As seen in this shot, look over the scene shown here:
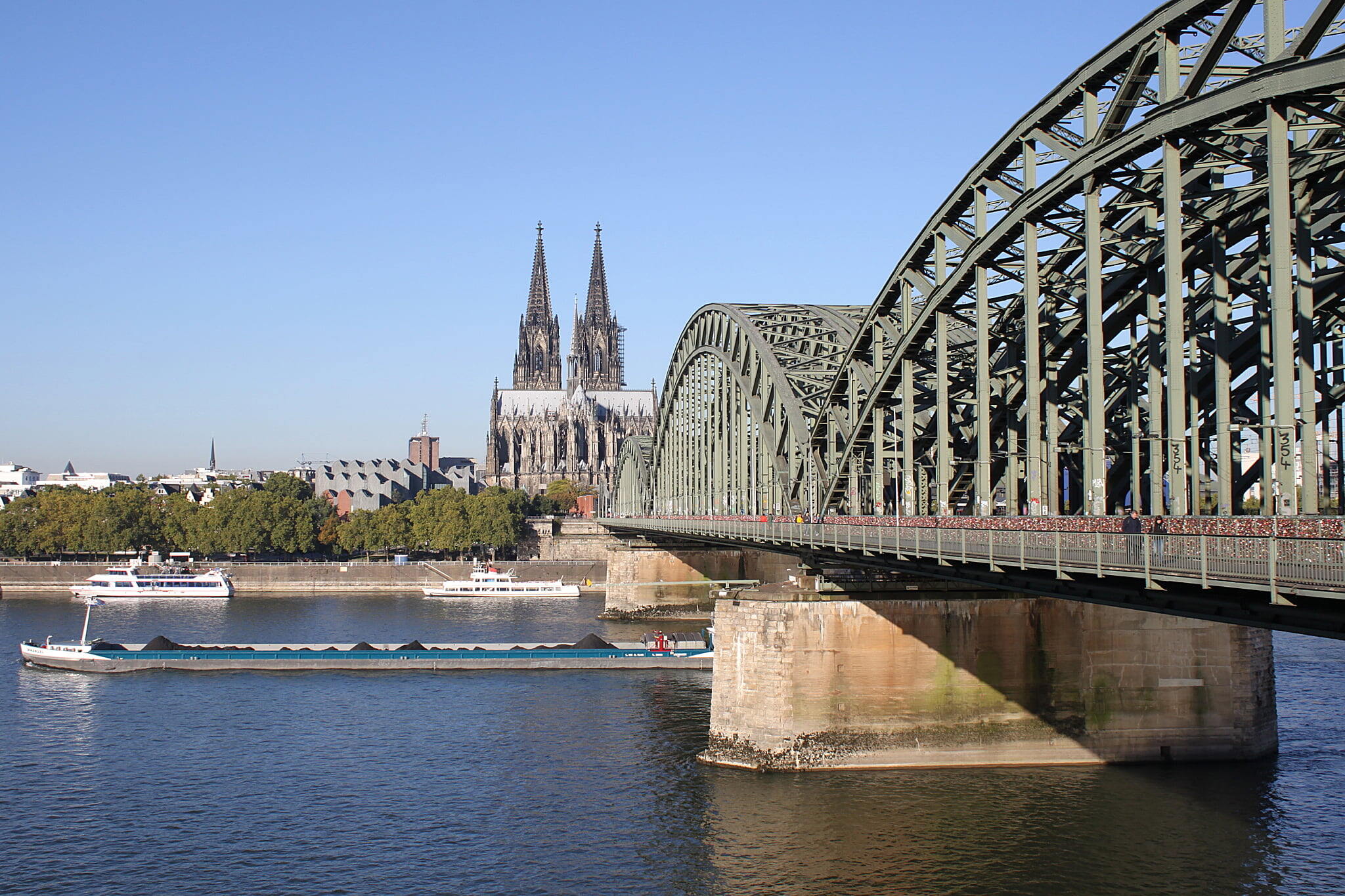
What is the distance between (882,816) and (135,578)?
93.3 meters

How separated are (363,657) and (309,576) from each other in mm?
63543

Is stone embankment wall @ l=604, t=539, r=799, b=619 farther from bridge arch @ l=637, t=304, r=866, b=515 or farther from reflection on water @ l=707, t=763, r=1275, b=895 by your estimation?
reflection on water @ l=707, t=763, r=1275, b=895

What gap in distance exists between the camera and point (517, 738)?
48125 millimetres

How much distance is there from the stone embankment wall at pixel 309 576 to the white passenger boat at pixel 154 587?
637 centimetres

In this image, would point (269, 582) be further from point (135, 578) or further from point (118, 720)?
point (118, 720)

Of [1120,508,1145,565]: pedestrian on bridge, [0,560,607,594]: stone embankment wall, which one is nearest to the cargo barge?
[1120,508,1145,565]: pedestrian on bridge

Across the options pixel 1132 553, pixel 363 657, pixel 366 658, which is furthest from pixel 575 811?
pixel 363 657

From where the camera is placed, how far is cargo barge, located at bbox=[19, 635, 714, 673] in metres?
65.9

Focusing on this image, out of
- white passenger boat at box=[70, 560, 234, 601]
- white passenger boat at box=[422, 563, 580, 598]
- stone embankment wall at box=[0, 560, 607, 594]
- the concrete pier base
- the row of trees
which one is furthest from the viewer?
the row of trees

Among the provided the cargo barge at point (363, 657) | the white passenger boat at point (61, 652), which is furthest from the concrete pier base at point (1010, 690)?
the white passenger boat at point (61, 652)

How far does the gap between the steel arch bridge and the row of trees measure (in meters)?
98.5

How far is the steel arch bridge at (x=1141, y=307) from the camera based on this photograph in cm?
2467

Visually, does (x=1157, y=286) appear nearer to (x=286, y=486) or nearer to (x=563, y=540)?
(x=563, y=540)

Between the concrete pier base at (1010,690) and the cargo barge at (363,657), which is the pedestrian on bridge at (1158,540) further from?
the cargo barge at (363,657)
